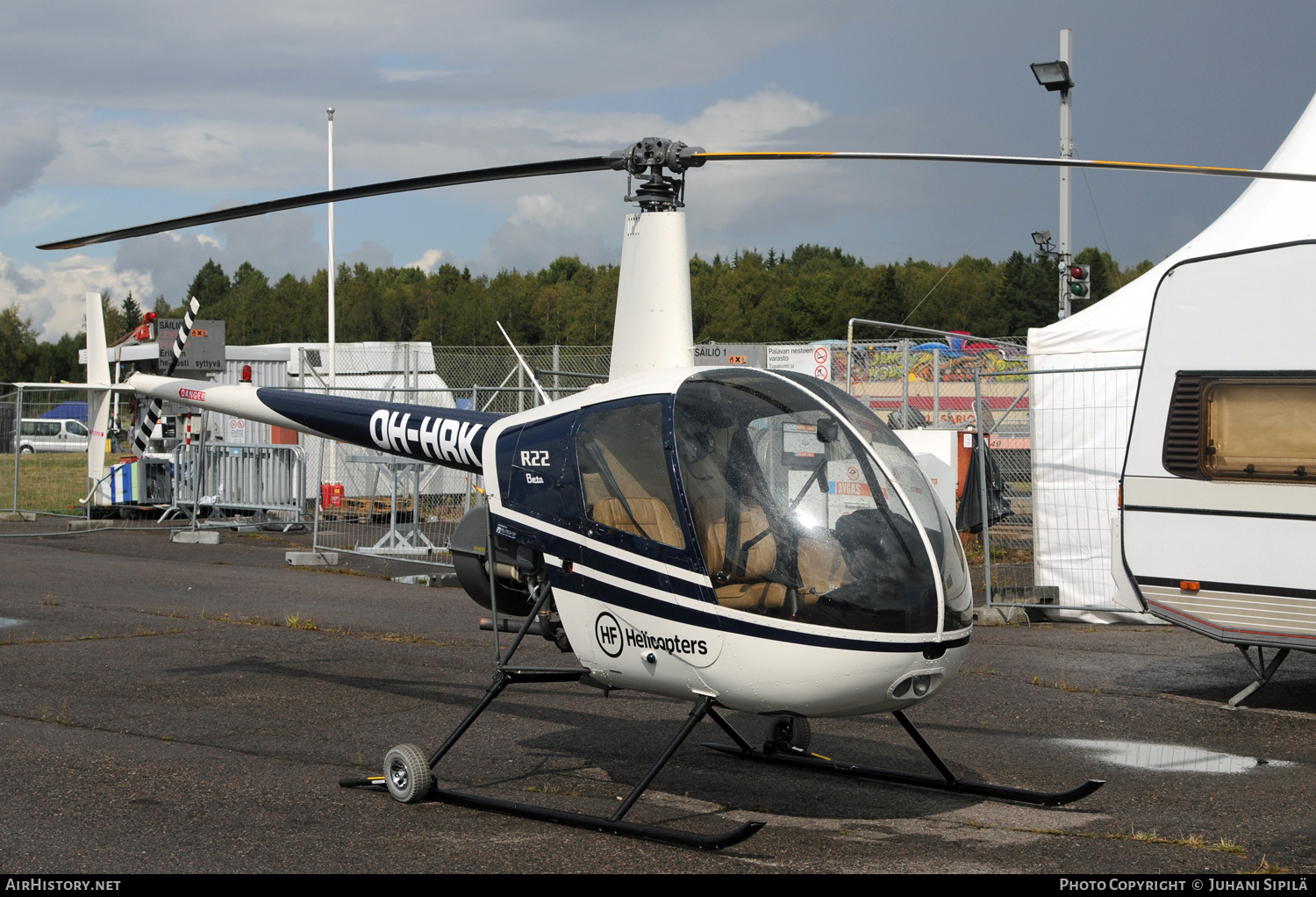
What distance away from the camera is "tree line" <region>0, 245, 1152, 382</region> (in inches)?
3174

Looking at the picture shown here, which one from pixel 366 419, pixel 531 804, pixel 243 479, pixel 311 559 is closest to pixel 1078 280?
pixel 311 559

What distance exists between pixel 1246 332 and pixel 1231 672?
2.88m

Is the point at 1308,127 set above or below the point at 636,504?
above

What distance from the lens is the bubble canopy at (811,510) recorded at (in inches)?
192

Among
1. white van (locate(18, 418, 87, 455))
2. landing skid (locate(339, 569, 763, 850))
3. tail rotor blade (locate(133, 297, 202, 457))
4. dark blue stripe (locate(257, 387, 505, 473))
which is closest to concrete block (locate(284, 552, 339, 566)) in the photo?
tail rotor blade (locate(133, 297, 202, 457))

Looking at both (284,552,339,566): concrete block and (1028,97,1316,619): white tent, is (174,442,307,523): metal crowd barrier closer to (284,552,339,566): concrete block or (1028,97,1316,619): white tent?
(284,552,339,566): concrete block

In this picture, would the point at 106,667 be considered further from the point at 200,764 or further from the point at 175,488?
the point at 175,488

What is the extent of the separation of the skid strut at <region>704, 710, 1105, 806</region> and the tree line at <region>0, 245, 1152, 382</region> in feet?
209

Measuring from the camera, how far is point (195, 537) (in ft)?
57.2

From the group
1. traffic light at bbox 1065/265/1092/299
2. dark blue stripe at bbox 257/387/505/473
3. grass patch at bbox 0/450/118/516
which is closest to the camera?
dark blue stripe at bbox 257/387/505/473

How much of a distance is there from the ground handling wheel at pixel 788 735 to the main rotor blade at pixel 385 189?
3.18 meters

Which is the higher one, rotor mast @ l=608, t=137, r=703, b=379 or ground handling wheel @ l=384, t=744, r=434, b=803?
rotor mast @ l=608, t=137, r=703, b=379

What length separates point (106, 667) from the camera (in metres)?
8.65
